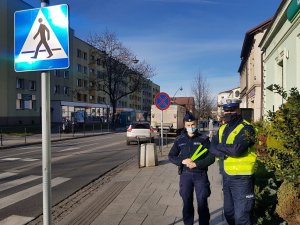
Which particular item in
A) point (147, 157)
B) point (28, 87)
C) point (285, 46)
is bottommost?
point (147, 157)

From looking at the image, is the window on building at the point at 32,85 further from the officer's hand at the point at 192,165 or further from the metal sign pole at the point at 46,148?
the metal sign pole at the point at 46,148

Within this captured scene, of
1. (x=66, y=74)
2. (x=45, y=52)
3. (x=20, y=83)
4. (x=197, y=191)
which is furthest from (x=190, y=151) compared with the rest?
(x=66, y=74)

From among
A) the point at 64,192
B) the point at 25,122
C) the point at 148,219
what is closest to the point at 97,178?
the point at 64,192

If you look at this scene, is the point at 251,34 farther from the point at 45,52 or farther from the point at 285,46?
the point at 45,52

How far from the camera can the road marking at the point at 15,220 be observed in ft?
20.8

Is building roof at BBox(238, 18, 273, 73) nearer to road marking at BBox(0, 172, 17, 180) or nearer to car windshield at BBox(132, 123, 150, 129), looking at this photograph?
car windshield at BBox(132, 123, 150, 129)

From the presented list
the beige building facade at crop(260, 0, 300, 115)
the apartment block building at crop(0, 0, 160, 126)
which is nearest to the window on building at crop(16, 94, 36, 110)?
the apartment block building at crop(0, 0, 160, 126)

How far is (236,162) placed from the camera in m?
4.43

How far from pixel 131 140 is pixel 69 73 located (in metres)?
41.5

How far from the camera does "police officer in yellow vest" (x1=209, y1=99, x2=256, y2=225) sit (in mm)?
4316

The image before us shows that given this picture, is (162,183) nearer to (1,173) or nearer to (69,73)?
(1,173)

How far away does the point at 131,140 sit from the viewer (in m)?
23.9

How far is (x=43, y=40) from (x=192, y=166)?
254 cm

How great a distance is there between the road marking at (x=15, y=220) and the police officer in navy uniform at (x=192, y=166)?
2.97m
